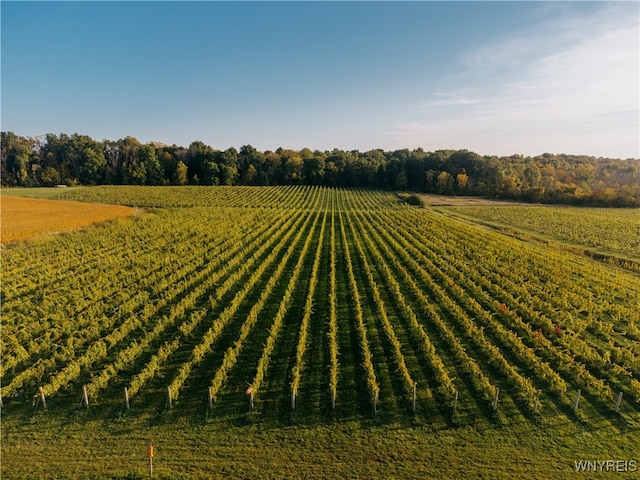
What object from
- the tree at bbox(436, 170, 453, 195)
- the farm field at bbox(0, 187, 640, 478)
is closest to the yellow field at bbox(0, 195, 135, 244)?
the farm field at bbox(0, 187, 640, 478)

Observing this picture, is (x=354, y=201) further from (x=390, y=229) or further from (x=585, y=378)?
(x=585, y=378)

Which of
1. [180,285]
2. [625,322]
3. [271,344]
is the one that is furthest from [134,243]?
[625,322]

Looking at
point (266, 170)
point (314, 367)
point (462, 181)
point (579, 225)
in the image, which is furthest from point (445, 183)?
point (314, 367)

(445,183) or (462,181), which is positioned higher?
(462,181)

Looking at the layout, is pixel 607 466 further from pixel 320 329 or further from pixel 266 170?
pixel 266 170

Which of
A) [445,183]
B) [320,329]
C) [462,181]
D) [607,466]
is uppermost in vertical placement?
[462,181]

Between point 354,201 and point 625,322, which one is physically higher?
point 354,201

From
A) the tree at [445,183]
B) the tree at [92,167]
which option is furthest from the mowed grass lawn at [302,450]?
the tree at [92,167]
